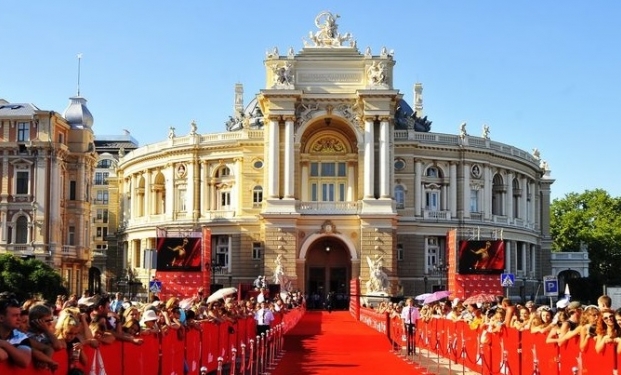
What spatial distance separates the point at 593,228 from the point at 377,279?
5400 cm

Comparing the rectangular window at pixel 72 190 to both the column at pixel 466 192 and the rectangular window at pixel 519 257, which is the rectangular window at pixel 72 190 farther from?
the rectangular window at pixel 519 257

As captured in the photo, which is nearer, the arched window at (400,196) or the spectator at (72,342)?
the spectator at (72,342)

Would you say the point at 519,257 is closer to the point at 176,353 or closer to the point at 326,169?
the point at 326,169

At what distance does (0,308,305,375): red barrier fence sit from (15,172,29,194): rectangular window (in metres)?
49.9

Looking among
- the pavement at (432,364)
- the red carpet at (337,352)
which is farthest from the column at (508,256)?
the pavement at (432,364)

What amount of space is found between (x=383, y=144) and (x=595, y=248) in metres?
48.2

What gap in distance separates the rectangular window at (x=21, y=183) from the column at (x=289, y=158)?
2113 cm

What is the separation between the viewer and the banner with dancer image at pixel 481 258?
66188 millimetres

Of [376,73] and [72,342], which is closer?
[72,342]

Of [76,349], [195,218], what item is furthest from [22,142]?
[76,349]

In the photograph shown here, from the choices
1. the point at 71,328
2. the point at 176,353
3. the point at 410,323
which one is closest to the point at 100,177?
the point at 410,323

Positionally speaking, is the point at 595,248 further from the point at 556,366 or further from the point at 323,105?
the point at 556,366

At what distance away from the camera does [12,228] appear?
7919 centimetres

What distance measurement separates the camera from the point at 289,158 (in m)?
78.1
